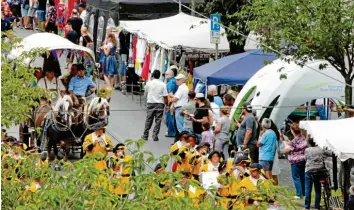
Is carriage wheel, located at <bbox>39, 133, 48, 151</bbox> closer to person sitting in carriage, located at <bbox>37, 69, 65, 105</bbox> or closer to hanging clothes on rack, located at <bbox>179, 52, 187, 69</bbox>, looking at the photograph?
person sitting in carriage, located at <bbox>37, 69, 65, 105</bbox>

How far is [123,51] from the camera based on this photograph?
3209 cm

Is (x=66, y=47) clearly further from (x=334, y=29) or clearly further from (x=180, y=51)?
(x=334, y=29)

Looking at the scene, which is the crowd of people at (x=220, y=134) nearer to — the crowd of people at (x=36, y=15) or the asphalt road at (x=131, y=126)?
the asphalt road at (x=131, y=126)

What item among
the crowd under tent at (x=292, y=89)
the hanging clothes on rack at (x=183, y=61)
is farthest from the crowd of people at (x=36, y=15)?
the crowd under tent at (x=292, y=89)

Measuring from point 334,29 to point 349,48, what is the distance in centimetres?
67

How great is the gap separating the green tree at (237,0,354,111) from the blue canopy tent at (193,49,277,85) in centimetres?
351

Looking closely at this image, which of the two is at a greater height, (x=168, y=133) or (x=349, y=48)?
(x=349, y=48)

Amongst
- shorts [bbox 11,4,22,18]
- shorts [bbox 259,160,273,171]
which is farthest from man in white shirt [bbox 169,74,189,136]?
shorts [bbox 11,4,22,18]

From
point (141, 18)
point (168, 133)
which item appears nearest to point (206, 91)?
point (168, 133)

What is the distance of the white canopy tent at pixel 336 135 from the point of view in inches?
674

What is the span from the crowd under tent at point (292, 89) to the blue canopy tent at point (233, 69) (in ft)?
3.59

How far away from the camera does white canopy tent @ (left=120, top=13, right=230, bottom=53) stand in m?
28.8

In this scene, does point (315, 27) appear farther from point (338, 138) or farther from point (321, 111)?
point (321, 111)

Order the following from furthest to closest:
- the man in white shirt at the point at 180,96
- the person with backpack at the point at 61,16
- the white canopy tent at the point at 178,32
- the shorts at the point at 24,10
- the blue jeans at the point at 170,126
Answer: the shorts at the point at 24,10
the person with backpack at the point at 61,16
the white canopy tent at the point at 178,32
the blue jeans at the point at 170,126
the man in white shirt at the point at 180,96
